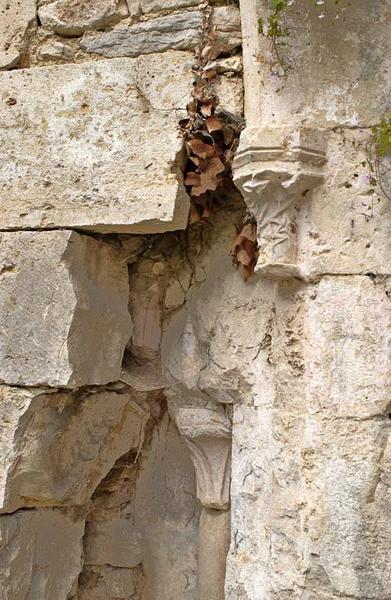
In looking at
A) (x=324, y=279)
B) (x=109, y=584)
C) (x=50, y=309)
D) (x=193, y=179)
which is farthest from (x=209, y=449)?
(x=193, y=179)

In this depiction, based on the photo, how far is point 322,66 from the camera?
3105 millimetres

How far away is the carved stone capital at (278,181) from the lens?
9.98 ft

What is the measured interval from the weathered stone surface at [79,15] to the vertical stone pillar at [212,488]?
1533 millimetres

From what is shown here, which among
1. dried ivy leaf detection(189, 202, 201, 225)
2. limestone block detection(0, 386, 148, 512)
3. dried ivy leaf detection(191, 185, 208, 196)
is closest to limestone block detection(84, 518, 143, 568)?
limestone block detection(0, 386, 148, 512)

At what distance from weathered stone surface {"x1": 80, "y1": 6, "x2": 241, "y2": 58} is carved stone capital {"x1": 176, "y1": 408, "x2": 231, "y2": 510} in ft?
4.58

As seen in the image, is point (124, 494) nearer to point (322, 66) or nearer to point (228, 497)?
point (228, 497)

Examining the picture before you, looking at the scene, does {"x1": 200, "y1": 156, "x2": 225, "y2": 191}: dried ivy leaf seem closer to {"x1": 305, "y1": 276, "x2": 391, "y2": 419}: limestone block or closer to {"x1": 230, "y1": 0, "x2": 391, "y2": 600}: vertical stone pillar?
{"x1": 230, "y1": 0, "x2": 391, "y2": 600}: vertical stone pillar

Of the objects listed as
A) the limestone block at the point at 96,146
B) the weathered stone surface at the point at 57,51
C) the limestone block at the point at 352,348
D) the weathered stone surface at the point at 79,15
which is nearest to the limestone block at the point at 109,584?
the limestone block at the point at 352,348

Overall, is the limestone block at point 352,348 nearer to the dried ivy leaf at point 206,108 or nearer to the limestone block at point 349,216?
the limestone block at point 349,216

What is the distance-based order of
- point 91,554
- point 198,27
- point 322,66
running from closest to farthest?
point 322,66
point 198,27
point 91,554

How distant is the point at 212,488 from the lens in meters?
3.67

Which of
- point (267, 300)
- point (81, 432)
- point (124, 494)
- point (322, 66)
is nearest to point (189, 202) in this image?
point (267, 300)

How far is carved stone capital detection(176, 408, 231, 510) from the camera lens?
364cm

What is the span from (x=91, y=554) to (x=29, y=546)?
0.47 meters
